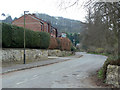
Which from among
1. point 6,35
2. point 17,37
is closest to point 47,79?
point 6,35

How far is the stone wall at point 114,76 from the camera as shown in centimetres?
802

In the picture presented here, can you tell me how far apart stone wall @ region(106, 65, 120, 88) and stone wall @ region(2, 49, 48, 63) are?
42.8ft

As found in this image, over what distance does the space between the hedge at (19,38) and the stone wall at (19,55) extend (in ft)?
2.23

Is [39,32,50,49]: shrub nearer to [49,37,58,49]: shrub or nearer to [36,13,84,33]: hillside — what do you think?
[36,13,84,33]: hillside

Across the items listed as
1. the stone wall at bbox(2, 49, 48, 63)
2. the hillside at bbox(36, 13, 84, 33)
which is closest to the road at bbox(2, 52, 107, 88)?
the hillside at bbox(36, 13, 84, 33)

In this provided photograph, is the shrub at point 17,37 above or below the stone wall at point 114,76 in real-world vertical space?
above

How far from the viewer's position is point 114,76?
825cm

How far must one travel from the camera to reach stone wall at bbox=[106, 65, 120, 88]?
8.02m

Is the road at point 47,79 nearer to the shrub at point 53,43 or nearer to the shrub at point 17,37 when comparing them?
the shrub at point 17,37

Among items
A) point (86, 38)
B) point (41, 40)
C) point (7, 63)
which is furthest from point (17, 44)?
point (86, 38)

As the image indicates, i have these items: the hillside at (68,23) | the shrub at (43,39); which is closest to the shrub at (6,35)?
the hillside at (68,23)

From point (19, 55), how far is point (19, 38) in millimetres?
2199

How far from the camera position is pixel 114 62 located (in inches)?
341

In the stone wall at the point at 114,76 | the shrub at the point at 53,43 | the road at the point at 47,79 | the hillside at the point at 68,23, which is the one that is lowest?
the road at the point at 47,79
